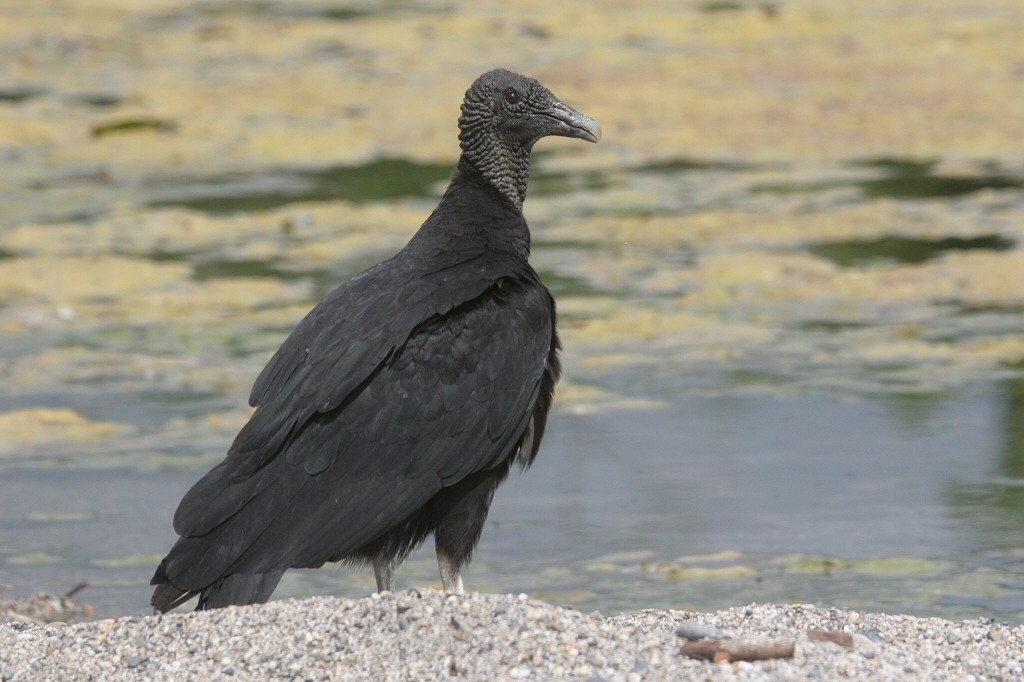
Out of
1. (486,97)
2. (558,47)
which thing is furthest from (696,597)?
(558,47)

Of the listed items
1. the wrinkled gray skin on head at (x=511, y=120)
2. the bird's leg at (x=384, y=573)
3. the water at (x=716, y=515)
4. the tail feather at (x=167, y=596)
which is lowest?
the water at (x=716, y=515)

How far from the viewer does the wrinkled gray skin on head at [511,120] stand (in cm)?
449

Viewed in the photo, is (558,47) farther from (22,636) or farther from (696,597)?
(22,636)

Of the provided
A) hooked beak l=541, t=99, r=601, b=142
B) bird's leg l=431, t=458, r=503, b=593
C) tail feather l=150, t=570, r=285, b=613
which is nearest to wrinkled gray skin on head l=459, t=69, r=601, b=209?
hooked beak l=541, t=99, r=601, b=142

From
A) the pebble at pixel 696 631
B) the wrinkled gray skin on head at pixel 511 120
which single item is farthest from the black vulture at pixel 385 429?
the pebble at pixel 696 631

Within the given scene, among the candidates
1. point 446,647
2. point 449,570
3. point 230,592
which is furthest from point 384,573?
point 446,647

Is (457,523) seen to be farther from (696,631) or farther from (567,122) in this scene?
(567,122)

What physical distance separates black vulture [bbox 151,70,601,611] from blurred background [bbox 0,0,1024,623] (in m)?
0.62

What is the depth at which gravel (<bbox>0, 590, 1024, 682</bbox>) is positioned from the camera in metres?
3.21

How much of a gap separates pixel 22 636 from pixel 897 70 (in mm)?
8009

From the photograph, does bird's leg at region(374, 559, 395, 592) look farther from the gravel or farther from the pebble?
the pebble

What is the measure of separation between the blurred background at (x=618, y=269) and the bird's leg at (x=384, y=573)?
22.1 inches

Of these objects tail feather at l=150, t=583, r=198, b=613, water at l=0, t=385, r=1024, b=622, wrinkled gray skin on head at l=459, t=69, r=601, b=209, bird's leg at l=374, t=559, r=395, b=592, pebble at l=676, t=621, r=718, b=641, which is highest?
wrinkled gray skin on head at l=459, t=69, r=601, b=209

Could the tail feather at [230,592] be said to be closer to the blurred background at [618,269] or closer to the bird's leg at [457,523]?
the bird's leg at [457,523]
